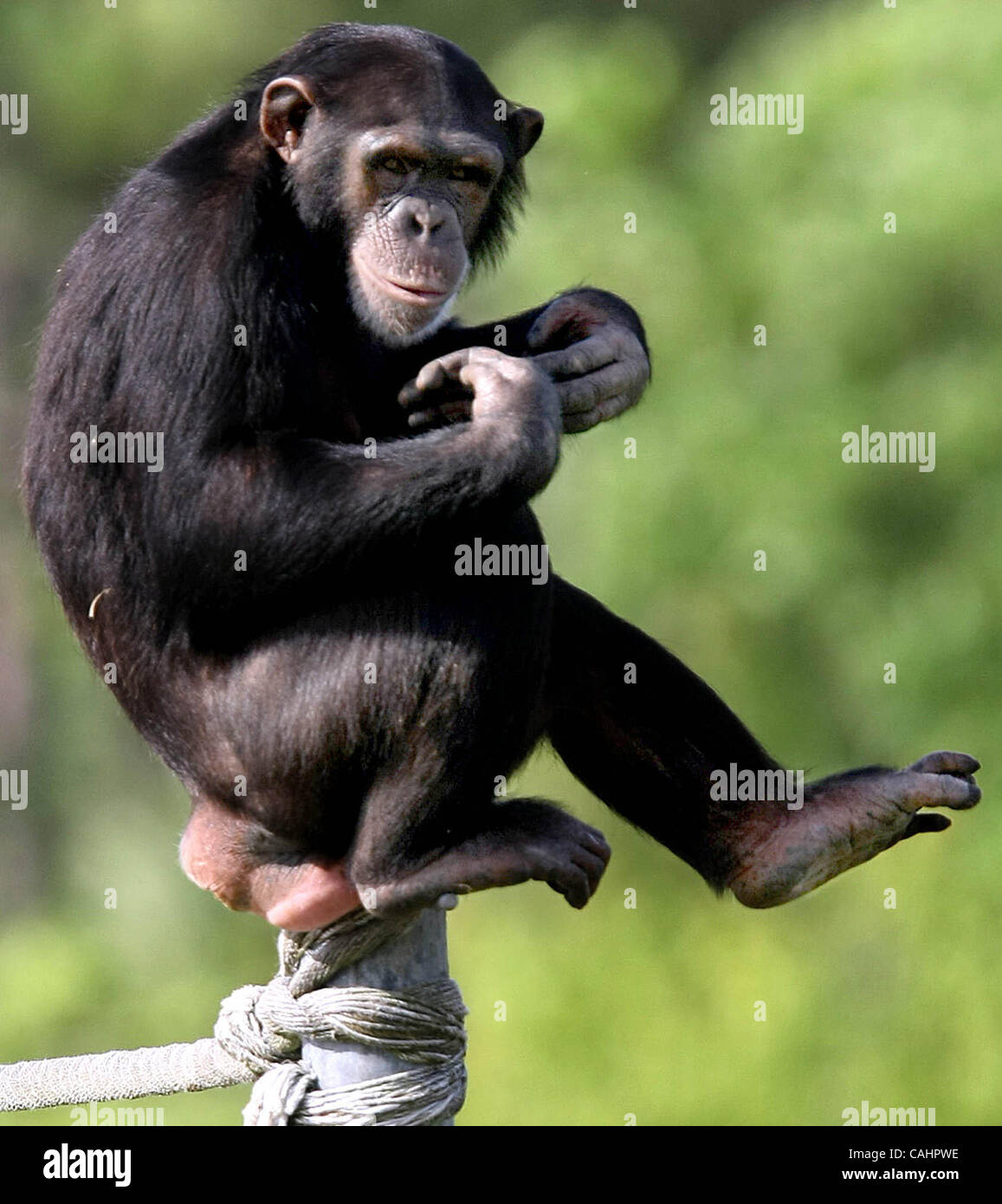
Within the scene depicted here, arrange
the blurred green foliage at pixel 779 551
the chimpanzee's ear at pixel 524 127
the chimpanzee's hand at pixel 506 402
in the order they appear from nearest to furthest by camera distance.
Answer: the chimpanzee's hand at pixel 506 402 < the chimpanzee's ear at pixel 524 127 < the blurred green foliage at pixel 779 551

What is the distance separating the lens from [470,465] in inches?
159

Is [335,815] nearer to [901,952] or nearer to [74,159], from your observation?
[901,952]

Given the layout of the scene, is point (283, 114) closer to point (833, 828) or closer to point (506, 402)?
point (506, 402)

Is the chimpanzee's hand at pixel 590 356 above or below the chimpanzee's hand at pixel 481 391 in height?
above

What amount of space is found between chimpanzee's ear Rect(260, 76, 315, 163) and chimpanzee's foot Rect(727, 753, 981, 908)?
200 centimetres

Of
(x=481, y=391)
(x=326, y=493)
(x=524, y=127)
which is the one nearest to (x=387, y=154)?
(x=524, y=127)

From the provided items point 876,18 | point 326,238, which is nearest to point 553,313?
point 326,238

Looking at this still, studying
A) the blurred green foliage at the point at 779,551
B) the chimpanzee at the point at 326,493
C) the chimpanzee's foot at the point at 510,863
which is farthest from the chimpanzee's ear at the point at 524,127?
the blurred green foliage at the point at 779,551

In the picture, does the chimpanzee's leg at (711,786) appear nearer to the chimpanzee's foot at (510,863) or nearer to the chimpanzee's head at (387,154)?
the chimpanzee's foot at (510,863)

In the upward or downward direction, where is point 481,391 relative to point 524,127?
downward

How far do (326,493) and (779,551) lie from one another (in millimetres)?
7877

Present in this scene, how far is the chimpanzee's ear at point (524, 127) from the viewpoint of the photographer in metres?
4.96

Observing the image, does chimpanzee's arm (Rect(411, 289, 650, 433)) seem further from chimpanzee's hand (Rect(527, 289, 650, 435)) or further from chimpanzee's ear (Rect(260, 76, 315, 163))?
chimpanzee's ear (Rect(260, 76, 315, 163))

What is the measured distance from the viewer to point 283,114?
452 centimetres
